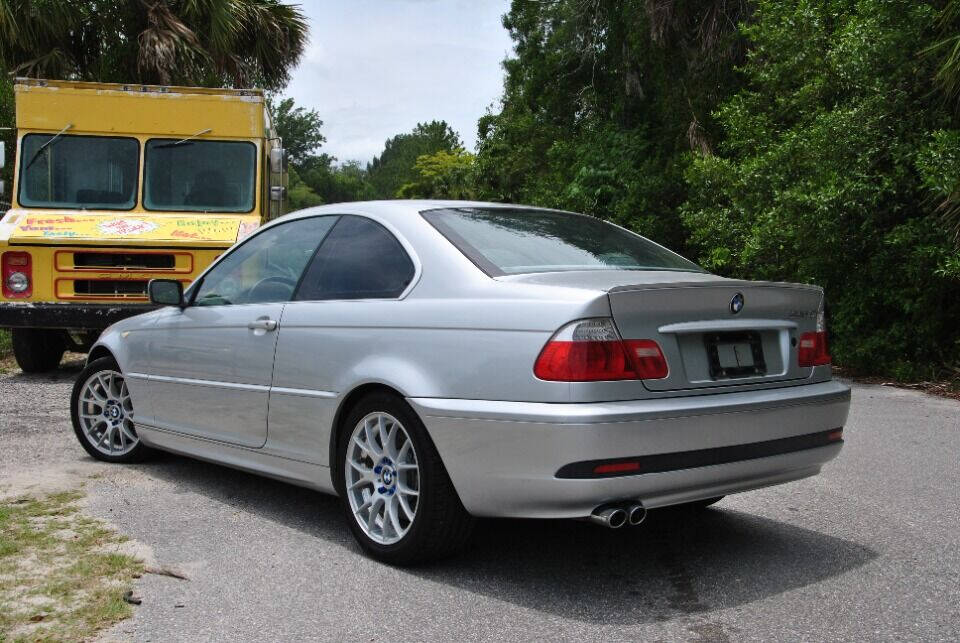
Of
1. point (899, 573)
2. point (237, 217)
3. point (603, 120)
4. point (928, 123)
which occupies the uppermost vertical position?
point (603, 120)

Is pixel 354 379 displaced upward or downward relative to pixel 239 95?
downward

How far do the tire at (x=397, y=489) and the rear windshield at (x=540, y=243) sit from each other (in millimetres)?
744

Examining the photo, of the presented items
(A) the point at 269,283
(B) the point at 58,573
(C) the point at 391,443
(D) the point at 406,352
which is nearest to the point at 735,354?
(D) the point at 406,352

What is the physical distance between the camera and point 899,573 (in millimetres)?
4258

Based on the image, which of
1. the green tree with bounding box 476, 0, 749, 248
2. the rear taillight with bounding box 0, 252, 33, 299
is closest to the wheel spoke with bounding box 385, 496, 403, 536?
the rear taillight with bounding box 0, 252, 33, 299

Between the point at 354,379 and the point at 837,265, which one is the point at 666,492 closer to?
the point at 354,379

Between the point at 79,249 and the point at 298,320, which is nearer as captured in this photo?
the point at 298,320

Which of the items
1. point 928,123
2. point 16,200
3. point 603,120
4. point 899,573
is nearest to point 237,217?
point 16,200

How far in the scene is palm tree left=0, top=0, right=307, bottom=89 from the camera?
1661 centimetres

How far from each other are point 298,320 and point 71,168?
24.6 feet

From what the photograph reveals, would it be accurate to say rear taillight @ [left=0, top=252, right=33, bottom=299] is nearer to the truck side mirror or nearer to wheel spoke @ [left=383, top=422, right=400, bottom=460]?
the truck side mirror

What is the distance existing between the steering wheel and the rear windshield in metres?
0.84

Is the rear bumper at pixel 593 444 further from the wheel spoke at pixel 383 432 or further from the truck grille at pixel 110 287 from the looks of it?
the truck grille at pixel 110 287

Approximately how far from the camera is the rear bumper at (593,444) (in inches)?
146
